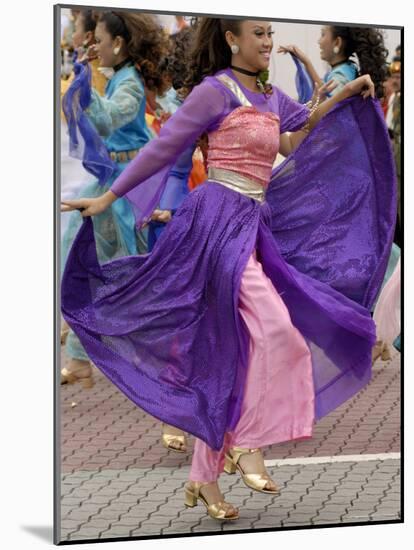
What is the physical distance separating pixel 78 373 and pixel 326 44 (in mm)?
1609

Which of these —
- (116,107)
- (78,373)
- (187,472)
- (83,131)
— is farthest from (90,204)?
(187,472)

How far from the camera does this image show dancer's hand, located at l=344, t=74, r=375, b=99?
6645mm

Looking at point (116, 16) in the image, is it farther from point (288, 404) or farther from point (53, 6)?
point (288, 404)

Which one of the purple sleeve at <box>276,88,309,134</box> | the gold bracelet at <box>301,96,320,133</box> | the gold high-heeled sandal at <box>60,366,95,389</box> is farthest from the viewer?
the gold bracelet at <box>301,96,320,133</box>

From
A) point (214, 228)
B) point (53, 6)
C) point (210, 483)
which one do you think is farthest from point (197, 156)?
point (210, 483)

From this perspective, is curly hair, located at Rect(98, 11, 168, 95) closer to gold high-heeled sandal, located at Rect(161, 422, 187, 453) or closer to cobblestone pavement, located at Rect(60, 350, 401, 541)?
cobblestone pavement, located at Rect(60, 350, 401, 541)

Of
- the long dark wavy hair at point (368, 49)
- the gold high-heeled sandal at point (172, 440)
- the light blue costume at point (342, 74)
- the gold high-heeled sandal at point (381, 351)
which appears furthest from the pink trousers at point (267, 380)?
the long dark wavy hair at point (368, 49)

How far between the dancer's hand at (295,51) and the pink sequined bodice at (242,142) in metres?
0.30

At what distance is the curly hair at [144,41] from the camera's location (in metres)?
6.28

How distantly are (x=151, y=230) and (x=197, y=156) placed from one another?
0.33 meters

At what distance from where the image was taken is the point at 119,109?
6.37 meters

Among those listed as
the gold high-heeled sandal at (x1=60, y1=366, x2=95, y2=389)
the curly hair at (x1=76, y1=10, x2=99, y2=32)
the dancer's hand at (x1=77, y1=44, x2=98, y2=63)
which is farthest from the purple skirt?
the curly hair at (x1=76, y1=10, x2=99, y2=32)

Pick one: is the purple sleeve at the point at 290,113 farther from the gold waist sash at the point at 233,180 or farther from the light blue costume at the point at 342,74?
the gold waist sash at the point at 233,180

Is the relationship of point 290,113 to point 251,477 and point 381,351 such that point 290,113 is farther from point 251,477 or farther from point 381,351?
point 251,477
